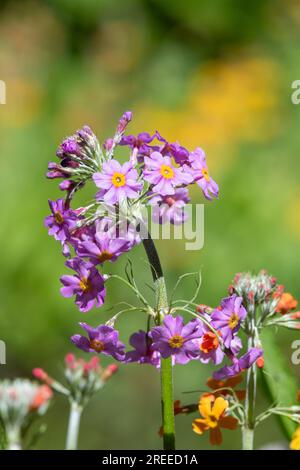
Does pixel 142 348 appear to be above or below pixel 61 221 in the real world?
below

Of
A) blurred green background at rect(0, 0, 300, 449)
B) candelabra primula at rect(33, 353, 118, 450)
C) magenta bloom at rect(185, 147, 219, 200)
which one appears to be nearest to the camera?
magenta bloom at rect(185, 147, 219, 200)

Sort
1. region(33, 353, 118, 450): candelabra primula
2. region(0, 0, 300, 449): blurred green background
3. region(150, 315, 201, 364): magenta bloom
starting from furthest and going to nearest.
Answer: region(0, 0, 300, 449): blurred green background → region(33, 353, 118, 450): candelabra primula → region(150, 315, 201, 364): magenta bloom

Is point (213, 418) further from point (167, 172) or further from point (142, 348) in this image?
point (167, 172)

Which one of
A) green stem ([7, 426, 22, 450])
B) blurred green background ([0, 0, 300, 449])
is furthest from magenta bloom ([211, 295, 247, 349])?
blurred green background ([0, 0, 300, 449])

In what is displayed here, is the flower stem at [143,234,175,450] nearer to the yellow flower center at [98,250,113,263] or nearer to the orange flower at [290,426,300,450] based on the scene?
the yellow flower center at [98,250,113,263]

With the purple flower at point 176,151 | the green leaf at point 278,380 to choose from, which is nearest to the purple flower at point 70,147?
the purple flower at point 176,151

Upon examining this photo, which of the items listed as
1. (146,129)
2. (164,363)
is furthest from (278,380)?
(146,129)
